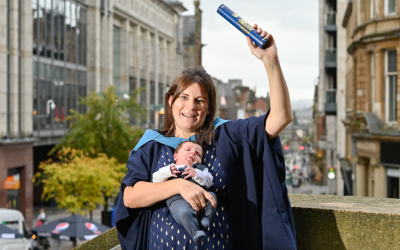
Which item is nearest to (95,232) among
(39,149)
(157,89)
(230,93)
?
(39,149)

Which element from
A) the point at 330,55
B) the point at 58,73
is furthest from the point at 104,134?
the point at 330,55

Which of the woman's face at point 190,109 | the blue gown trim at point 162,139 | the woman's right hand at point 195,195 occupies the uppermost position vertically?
the woman's face at point 190,109

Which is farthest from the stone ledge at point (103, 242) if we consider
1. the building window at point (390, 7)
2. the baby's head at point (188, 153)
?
the building window at point (390, 7)

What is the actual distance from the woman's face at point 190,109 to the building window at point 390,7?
19.0 meters

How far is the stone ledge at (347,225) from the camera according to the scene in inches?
150

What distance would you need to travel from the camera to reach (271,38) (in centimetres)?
326

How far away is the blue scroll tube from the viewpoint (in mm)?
3178

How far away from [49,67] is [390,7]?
2367cm

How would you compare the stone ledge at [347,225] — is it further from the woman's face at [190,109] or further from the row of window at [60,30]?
the row of window at [60,30]

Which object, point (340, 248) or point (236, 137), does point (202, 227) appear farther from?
point (340, 248)

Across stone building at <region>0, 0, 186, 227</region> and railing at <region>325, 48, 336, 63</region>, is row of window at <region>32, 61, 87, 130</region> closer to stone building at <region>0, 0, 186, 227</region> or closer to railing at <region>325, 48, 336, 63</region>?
stone building at <region>0, 0, 186, 227</region>

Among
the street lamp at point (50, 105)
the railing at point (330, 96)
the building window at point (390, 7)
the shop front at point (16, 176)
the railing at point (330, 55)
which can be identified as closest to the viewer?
the building window at point (390, 7)

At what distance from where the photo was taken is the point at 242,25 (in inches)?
127

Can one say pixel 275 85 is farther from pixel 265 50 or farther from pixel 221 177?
pixel 221 177
